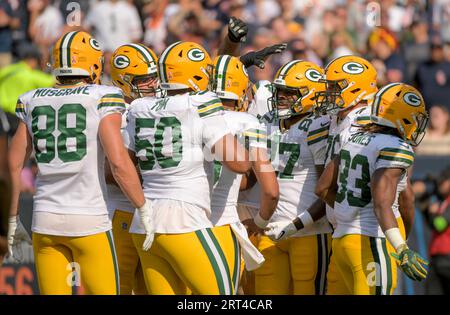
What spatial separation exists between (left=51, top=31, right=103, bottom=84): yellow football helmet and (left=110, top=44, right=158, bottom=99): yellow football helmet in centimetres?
84

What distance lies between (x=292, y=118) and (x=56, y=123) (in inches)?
74.3

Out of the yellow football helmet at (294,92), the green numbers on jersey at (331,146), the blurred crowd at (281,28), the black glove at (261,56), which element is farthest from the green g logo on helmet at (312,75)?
the blurred crowd at (281,28)

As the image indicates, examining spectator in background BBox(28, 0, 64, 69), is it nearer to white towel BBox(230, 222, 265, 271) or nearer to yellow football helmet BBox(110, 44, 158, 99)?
yellow football helmet BBox(110, 44, 158, 99)

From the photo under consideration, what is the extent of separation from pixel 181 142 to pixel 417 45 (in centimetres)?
874

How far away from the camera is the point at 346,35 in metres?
13.9

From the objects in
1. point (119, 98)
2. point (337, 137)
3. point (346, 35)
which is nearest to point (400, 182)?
point (337, 137)

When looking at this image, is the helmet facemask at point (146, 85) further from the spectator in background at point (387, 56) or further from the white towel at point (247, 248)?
the spectator in background at point (387, 56)

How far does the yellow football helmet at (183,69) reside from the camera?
21.7ft

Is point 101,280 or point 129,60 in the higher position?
point 129,60

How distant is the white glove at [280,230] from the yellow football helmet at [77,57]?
1612 mm

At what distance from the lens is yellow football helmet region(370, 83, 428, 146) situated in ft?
21.3

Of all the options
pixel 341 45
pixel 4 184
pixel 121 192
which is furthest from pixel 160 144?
pixel 341 45
